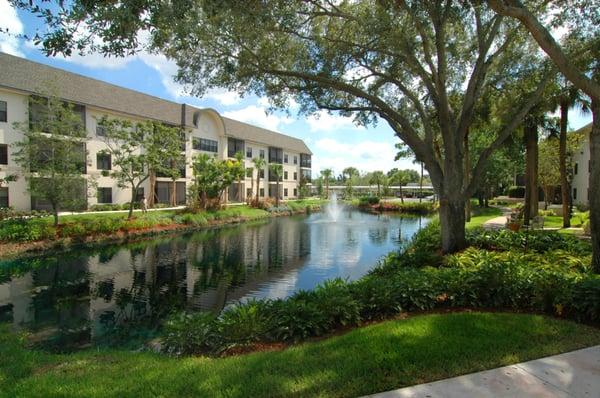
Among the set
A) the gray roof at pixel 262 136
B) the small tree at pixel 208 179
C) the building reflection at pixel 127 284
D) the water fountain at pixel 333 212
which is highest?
the gray roof at pixel 262 136

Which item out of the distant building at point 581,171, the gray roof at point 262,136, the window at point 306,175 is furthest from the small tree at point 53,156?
the window at point 306,175

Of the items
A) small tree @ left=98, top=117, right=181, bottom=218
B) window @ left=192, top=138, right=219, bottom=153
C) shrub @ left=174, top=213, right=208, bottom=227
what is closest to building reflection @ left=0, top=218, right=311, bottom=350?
shrub @ left=174, top=213, right=208, bottom=227

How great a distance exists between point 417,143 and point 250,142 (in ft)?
133

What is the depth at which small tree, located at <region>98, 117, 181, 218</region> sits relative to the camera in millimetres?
25031

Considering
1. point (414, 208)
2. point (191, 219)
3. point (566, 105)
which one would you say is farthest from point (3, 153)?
point (414, 208)

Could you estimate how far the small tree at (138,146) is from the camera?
2503 cm

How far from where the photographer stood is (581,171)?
37.8 m

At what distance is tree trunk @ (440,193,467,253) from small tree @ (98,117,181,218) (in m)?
19.4

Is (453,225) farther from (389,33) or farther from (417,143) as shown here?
(389,33)

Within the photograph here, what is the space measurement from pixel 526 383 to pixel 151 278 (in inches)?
506

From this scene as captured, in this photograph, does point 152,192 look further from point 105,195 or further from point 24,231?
point 24,231

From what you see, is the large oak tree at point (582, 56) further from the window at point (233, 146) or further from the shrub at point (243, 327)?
the window at point (233, 146)

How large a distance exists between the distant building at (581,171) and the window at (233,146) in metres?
38.1

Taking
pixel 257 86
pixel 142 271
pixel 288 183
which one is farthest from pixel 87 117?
pixel 288 183
